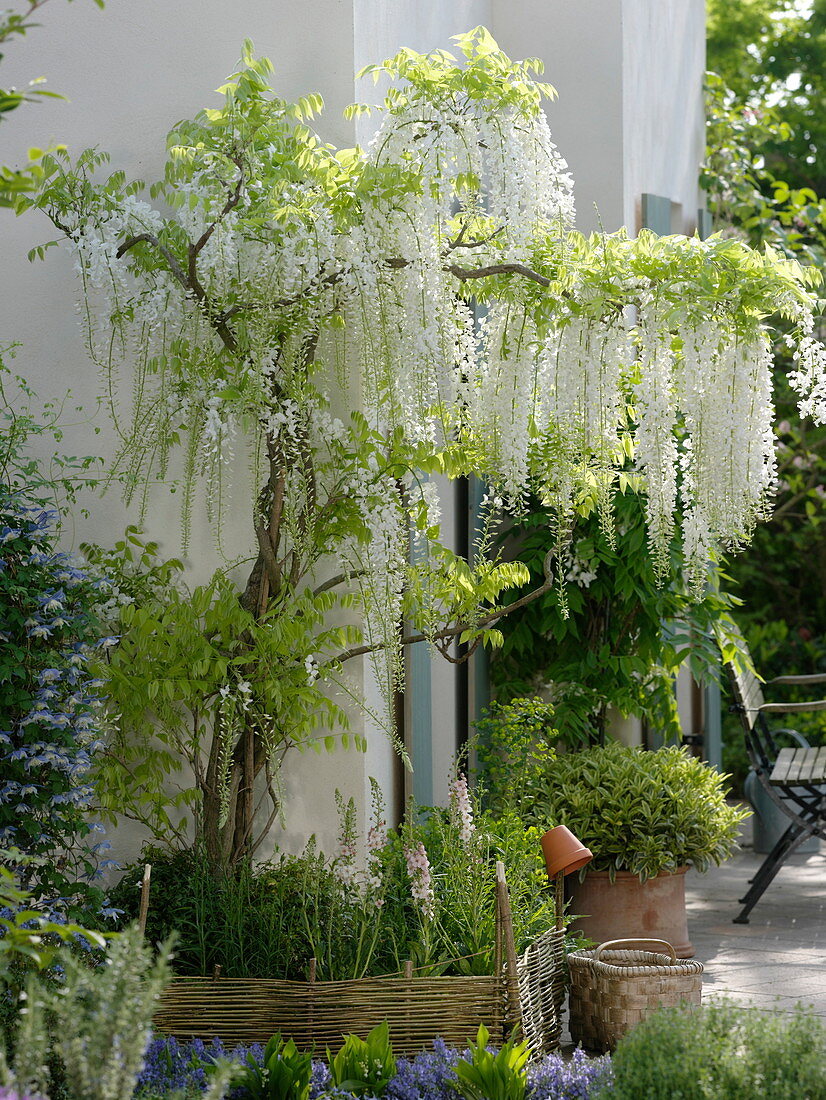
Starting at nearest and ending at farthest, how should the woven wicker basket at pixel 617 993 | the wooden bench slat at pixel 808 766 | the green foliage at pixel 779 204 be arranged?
the woven wicker basket at pixel 617 993, the wooden bench slat at pixel 808 766, the green foliage at pixel 779 204

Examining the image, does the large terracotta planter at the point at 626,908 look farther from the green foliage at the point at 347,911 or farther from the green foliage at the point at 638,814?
the green foliage at the point at 347,911

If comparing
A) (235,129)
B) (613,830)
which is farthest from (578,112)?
(613,830)

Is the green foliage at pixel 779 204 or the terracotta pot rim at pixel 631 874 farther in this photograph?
the green foliage at pixel 779 204

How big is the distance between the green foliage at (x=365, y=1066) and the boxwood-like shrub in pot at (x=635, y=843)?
5.28ft

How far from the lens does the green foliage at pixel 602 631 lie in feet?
15.7

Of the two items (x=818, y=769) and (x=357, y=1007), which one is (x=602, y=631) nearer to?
(x=818, y=769)

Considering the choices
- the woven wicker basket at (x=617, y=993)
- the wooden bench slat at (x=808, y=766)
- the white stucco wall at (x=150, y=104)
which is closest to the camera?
the woven wicker basket at (x=617, y=993)

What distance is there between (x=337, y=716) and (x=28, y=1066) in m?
1.96

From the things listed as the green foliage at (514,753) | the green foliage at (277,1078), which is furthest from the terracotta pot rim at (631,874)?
the green foliage at (277,1078)

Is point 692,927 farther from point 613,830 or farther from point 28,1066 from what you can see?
point 28,1066

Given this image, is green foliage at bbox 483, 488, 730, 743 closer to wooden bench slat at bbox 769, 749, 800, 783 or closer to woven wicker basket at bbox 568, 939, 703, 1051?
wooden bench slat at bbox 769, 749, 800, 783

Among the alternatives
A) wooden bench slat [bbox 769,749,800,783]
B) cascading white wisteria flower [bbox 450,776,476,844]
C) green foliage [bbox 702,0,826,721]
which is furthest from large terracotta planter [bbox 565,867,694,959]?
green foliage [bbox 702,0,826,721]

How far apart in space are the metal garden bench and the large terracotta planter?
0.85 meters

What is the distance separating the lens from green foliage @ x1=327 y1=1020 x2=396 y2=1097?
8.82 ft
